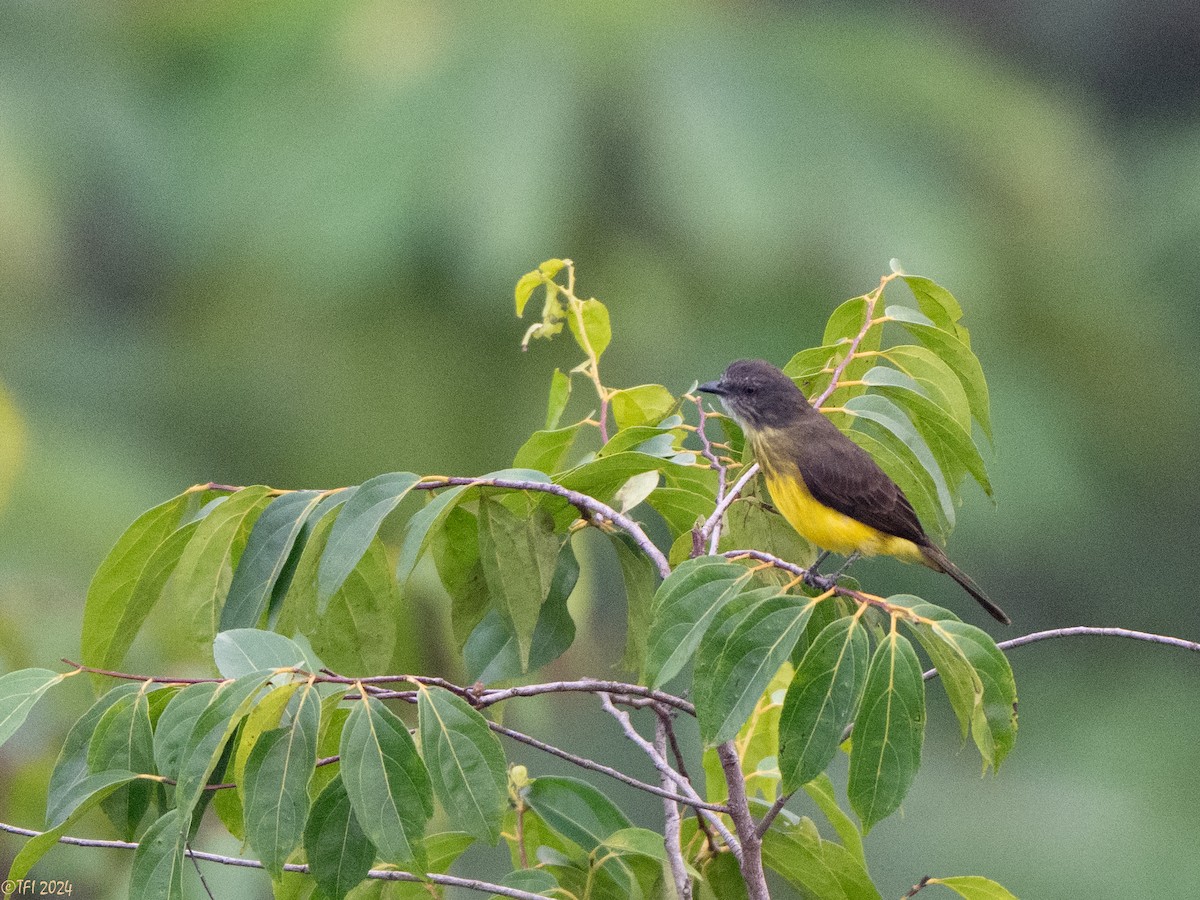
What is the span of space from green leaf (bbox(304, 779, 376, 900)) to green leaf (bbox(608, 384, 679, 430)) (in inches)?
23.0

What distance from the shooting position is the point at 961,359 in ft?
4.73

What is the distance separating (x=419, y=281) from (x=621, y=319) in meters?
0.87

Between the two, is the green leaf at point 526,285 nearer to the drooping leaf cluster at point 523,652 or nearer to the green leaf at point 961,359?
the drooping leaf cluster at point 523,652

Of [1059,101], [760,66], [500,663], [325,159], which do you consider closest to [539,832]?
[500,663]

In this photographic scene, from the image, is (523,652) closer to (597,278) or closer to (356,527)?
(356,527)

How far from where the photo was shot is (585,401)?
3.84m

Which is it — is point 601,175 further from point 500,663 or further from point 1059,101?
point 500,663

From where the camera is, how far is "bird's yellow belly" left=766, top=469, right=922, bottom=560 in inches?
63.7

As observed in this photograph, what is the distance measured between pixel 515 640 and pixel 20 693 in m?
0.43

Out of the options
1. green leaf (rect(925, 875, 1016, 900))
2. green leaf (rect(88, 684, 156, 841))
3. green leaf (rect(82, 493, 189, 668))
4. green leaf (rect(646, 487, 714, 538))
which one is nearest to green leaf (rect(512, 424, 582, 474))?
green leaf (rect(646, 487, 714, 538))

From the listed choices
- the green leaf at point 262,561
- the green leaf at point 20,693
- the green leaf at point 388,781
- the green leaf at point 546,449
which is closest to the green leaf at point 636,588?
the green leaf at point 546,449

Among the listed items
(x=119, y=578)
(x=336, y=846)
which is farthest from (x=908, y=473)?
(x=119, y=578)

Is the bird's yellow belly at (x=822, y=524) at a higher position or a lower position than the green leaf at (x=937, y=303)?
lower

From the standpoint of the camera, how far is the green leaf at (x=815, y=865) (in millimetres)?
1307
